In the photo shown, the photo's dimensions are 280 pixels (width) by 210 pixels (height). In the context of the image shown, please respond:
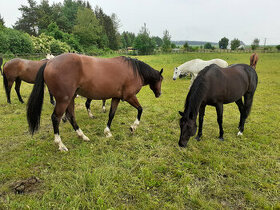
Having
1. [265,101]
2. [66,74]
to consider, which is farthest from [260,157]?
[265,101]

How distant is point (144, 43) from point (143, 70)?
1885 inches

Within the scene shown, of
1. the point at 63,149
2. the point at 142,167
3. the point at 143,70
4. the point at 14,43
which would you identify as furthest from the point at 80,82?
the point at 14,43

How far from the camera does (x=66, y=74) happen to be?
10.4ft

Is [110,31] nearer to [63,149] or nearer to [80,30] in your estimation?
[80,30]

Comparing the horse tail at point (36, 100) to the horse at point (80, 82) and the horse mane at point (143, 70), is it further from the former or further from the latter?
the horse mane at point (143, 70)

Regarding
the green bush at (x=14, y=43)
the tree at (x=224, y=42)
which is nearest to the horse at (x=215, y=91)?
the green bush at (x=14, y=43)

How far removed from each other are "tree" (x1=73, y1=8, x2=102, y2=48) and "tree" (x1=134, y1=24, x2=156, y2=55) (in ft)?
39.4

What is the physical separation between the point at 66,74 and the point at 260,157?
440cm

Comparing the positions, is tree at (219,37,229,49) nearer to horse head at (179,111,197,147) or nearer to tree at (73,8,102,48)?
tree at (73,8,102,48)

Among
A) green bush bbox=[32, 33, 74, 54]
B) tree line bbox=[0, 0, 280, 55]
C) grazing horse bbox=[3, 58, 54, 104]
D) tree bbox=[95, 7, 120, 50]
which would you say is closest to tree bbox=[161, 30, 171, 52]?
tree line bbox=[0, 0, 280, 55]

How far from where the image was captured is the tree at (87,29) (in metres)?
44.8

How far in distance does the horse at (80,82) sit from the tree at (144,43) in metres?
47.6

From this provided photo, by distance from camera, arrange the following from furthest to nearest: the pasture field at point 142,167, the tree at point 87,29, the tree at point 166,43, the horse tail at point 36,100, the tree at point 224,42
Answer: the tree at point 224,42 → the tree at point 166,43 → the tree at point 87,29 → the horse tail at point 36,100 → the pasture field at point 142,167

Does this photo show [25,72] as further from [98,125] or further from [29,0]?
[29,0]
